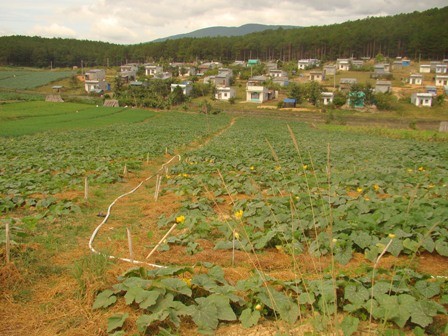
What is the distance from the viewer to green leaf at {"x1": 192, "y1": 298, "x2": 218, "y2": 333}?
3822mm

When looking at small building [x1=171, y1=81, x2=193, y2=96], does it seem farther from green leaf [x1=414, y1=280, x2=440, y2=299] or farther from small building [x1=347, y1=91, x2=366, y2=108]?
green leaf [x1=414, y1=280, x2=440, y2=299]

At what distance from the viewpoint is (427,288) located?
422 centimetres

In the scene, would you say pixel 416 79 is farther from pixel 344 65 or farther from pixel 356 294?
pixel 356 294

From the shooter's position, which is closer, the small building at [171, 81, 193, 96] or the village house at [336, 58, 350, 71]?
the small building at [171, 81, 193, 96]


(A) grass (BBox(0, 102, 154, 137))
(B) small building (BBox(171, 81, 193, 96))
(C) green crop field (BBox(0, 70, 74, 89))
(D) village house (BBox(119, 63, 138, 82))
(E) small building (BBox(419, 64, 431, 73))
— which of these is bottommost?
(A) grass (BBox(0, 102, 154, 137))

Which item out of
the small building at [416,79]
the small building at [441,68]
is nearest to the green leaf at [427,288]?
the small building at [416,79]

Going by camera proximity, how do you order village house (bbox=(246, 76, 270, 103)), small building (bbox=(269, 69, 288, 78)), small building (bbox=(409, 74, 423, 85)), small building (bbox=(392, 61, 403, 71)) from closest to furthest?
village house (bbox=(246, 76, 270, 103)) → small building (bbox=(409, 74, 423, 85)) → small building (bbox=(269, 69, 288, 78)) → small building (bbox=(392, 61, 403, 71))

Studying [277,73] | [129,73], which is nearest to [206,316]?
[277,73]

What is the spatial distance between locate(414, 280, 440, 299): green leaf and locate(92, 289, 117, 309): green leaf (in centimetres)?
350

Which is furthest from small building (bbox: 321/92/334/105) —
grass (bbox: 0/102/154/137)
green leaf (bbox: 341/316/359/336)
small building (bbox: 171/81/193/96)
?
green leaf (bbox: 341/316/359/336)

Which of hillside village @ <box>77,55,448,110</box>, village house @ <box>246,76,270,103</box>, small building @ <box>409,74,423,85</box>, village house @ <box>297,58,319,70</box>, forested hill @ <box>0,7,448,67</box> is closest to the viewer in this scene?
hillside village @ <box>77,55,448,110</box>

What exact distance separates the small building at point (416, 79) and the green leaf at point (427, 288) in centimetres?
8978

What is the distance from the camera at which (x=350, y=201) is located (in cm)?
798

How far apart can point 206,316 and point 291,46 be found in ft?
428
